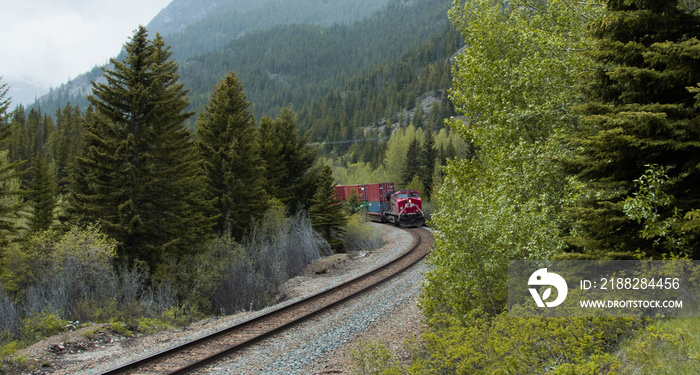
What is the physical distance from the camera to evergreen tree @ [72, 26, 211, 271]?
61.0ft

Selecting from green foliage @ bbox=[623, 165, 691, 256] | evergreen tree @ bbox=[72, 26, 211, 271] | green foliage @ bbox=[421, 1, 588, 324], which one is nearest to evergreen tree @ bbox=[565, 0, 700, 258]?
green foliage @ bbox=[623, 165, 691, 256]

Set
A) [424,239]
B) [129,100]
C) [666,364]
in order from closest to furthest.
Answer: [666,364]
[129,100]
[424,239]

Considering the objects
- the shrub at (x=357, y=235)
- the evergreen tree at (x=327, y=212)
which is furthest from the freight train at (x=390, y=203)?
the evergreen tree at (x=327, y=212)

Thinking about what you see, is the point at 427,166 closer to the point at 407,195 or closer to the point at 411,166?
the point at 411,166

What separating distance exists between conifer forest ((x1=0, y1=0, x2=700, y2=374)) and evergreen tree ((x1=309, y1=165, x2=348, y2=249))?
165 millimetres

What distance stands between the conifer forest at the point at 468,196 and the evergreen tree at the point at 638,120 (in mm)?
31

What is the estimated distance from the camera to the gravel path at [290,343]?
28.7 ft

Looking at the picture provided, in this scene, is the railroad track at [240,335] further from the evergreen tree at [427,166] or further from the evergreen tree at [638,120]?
the evergreen tree at [427,166]

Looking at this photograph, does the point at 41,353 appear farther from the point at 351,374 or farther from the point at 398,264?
the point at 398,264

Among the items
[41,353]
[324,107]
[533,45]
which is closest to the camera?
[41,353]

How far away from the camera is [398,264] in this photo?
784 inches

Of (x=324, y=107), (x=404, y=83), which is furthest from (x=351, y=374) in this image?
(x=404, y=83)

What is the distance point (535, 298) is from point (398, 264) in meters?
12.7

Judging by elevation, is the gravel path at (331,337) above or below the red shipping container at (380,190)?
below
